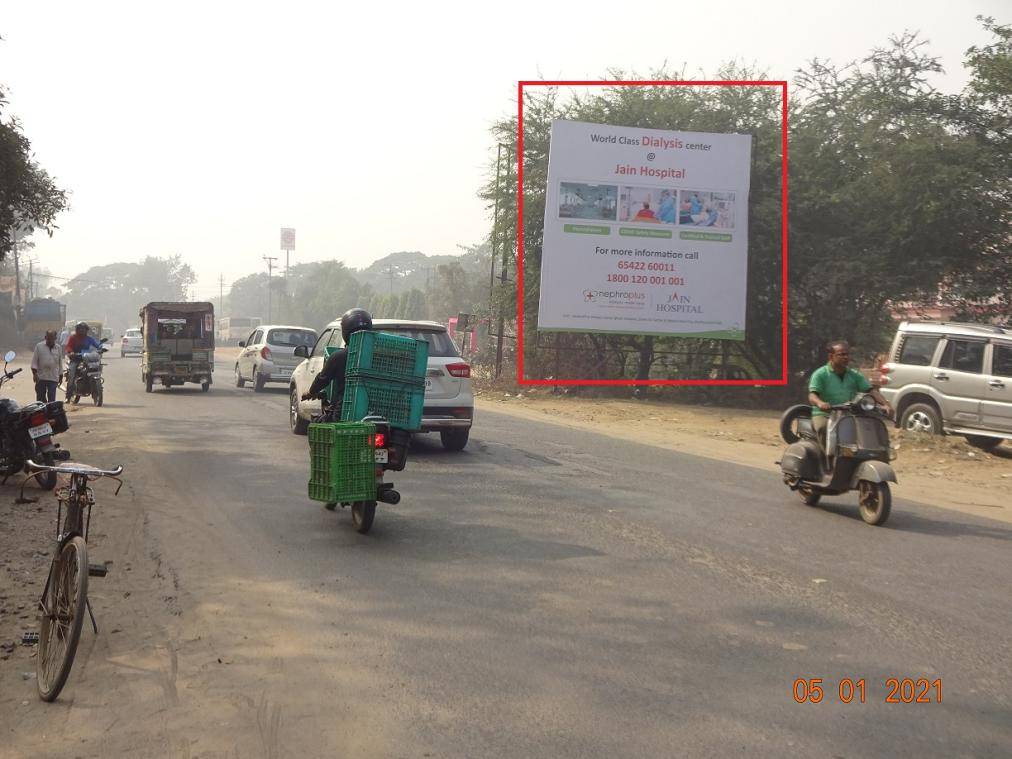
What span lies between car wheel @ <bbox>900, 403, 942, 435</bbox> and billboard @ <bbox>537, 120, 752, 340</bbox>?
6841 mm

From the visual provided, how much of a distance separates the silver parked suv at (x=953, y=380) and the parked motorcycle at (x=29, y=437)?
45.6 ft

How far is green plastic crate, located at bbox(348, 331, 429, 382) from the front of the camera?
8.64m

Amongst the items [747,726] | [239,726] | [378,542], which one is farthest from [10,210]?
[747,726]

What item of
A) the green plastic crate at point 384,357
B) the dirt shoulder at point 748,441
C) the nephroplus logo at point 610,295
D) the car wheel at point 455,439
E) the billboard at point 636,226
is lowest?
the dirt shoulder at point 748,441

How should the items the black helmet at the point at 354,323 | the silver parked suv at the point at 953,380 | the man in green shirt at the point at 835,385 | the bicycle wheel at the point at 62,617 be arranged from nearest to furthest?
1. the bicycle wheel at the point at 62,617
2. the black helmet at the point at 354,323
3. the man in green shirt at the point at 835,385
4. the silver parked suv at the point at 953,380

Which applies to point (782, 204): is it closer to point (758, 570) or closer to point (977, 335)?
point (977, 335)

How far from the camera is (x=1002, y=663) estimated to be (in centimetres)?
514

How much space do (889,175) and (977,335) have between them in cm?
881

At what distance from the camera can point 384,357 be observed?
8.70 metres

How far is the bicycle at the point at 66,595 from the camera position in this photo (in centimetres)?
442

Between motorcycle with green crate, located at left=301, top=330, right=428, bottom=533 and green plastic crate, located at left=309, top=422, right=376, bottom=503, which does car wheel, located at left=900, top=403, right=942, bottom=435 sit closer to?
motorcycle with green crate, located at left=301, top=330, right=428, bottom=533

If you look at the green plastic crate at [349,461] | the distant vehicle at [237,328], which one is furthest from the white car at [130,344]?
the green plastic crate at [349,461]

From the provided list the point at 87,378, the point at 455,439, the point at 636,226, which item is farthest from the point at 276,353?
the point at 455,439

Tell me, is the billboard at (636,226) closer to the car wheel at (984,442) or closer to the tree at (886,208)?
the tree at (886,208)
